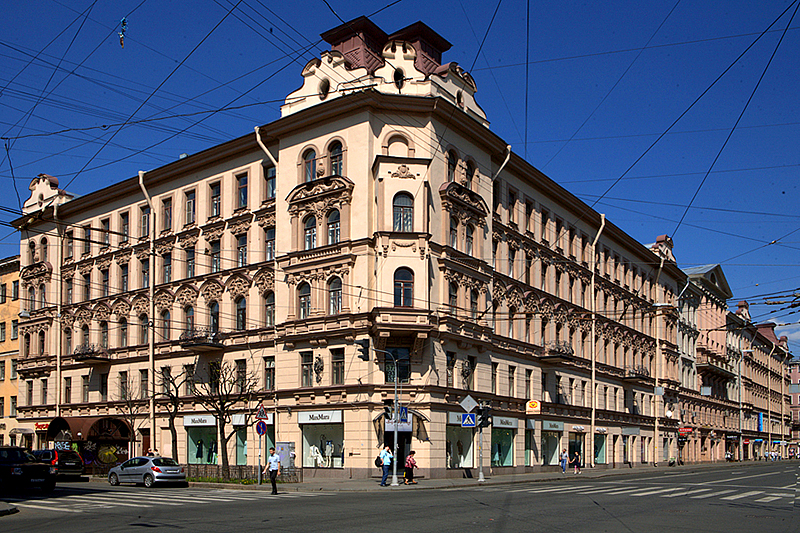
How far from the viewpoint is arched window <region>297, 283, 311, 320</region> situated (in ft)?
129

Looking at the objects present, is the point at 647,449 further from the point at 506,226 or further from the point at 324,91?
the point at 324,91

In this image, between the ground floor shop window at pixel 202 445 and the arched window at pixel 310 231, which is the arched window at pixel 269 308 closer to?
the arched window at pixel 310 231

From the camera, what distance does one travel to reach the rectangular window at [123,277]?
1994 inches

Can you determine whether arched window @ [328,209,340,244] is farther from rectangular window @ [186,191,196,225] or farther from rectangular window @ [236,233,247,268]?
rectangular window @ [186,191,196,225]

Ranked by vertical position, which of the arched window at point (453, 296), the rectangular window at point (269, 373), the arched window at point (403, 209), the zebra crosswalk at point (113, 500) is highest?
the arched window at point (403, 209)

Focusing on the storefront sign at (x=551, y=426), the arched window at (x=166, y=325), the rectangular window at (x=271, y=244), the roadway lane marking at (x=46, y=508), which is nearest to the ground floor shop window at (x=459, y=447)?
the storefront sign at (x=551, y=426)

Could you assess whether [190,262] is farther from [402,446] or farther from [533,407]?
[533,407]

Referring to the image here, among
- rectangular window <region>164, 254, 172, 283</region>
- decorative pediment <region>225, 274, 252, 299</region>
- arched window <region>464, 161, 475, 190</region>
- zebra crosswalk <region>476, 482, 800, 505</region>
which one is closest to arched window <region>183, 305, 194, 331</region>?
rectangular window <region>164, 254, 172, 283</region>

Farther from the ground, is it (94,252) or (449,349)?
(94,252)

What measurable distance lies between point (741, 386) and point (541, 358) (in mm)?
61382

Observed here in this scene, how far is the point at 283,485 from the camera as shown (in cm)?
3297

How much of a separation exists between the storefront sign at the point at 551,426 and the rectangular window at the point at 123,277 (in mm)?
27653

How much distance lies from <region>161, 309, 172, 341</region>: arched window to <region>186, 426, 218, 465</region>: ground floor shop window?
5.88 m

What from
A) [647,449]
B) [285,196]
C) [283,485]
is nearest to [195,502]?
[283,485]
